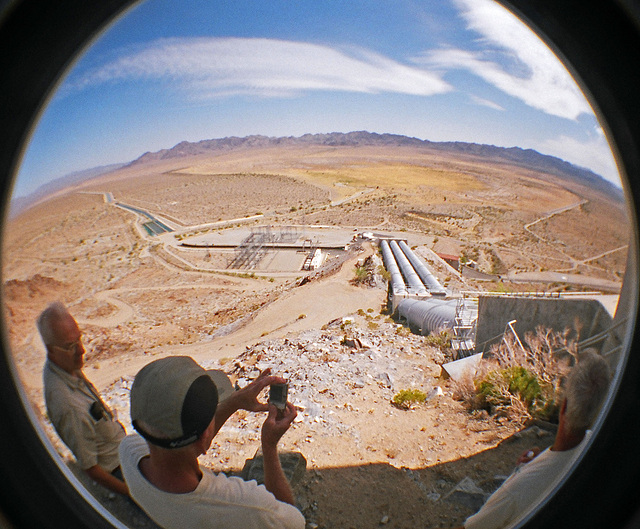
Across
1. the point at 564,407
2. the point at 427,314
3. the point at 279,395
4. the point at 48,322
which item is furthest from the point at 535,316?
the point at 427,314

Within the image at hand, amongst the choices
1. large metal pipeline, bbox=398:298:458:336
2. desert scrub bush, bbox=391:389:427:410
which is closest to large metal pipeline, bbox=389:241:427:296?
large metal pipeline, bbox=398:298:458:336

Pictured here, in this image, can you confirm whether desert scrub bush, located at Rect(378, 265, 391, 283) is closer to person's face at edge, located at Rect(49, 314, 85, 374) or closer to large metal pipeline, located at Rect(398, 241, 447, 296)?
large metal pipeline, located at Rect(398, 241, 447, 296)

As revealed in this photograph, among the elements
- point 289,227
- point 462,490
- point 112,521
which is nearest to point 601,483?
point 462,490

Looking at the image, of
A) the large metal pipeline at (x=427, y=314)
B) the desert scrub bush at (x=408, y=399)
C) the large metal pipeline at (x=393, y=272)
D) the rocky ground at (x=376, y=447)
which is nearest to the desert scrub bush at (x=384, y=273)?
the large metal pipeline at (x=393, y=272)

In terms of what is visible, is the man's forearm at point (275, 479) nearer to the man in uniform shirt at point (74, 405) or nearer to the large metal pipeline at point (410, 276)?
the man in uniform shirt at point (74, 405)

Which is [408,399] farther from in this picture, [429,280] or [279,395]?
[429,280]
